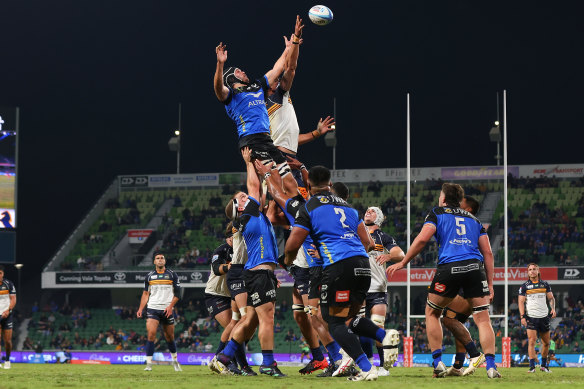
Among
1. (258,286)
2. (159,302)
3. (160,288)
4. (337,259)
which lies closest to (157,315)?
(159,302)

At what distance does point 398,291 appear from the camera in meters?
40.0

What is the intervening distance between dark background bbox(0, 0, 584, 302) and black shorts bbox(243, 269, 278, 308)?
34.4 m

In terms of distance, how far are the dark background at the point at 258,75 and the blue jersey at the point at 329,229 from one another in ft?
117

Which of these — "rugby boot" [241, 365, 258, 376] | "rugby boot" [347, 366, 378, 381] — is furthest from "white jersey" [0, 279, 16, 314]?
"rugby boot" [347, 366, 378, 381]

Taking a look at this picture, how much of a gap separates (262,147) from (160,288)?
8.13 m

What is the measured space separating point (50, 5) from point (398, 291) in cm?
2260

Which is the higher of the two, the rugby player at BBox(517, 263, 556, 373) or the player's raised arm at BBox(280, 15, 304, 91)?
the player's raised arm at BBox(280, 15, 304, 91)

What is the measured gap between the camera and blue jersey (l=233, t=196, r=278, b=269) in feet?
35.0

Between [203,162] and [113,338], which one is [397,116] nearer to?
[203,162]

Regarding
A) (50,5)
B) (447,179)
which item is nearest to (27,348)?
(50,5)

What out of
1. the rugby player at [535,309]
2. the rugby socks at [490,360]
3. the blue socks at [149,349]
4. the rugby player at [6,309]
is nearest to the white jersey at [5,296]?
the rugby player at [6,309]

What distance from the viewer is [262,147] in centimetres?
1130

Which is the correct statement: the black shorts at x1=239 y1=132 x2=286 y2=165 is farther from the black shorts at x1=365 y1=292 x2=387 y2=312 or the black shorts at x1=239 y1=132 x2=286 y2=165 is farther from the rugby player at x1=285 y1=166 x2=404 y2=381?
the black shorts at x1=365 y1=292 x2=387 y2=312

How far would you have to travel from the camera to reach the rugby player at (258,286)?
10.4 metres
